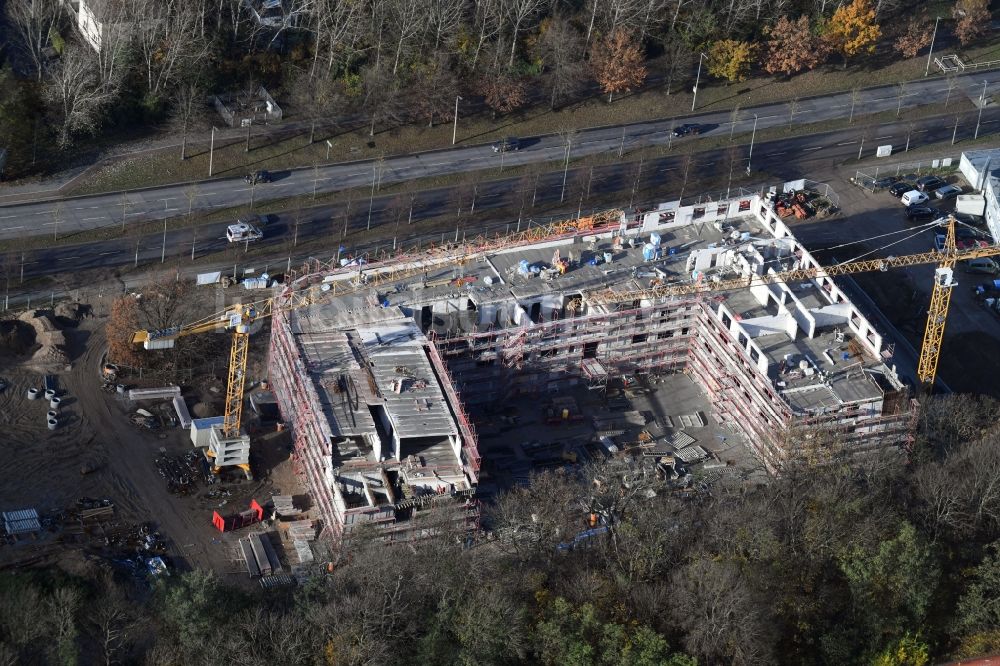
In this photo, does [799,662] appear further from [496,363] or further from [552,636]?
[496,363]

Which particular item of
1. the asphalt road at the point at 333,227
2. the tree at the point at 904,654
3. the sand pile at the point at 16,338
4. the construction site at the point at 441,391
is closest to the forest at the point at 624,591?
the tree at the point at 904,654

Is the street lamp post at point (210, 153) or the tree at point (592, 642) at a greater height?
the street lamp post at point (210, 153)

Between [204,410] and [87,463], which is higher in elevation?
[204,410]

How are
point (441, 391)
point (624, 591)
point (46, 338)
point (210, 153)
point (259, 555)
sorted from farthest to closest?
point (210, 153) < point (46, 338) < point (441, 391) < point (259, 555) < point (624, 591)

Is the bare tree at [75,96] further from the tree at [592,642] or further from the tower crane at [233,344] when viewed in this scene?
the tree at [592,642]

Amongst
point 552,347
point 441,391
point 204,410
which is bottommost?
point 441,391

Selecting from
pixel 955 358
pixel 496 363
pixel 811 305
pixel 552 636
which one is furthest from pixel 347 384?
pixel 955 358

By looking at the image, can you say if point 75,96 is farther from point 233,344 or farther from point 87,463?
point 87,463

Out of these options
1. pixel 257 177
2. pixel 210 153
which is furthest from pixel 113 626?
pixel 210 153
